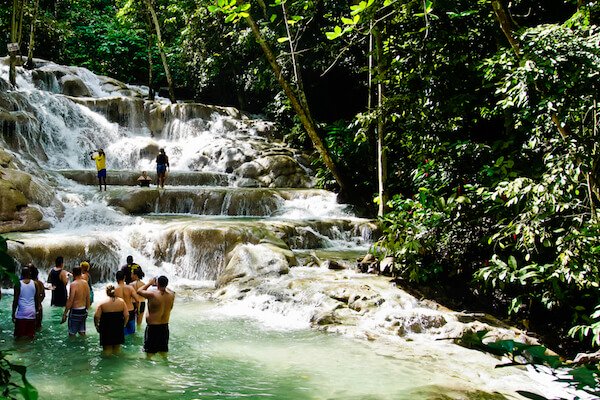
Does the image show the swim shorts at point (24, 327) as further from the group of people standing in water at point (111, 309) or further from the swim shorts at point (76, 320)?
the swim shorts at point (76, 320)

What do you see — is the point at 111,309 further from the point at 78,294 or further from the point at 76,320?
the point at 76,320

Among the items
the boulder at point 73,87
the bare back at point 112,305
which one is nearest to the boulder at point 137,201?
the bare back at point 112,305

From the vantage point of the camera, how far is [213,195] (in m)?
15.5

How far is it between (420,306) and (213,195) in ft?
27.7

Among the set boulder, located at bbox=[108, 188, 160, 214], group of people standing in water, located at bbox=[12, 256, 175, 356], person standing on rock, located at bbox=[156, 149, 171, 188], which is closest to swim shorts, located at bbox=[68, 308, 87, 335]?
group of people standing in water, located at bbox=[12, 256, 175, 356]

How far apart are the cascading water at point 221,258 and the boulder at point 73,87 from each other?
0.06 metres

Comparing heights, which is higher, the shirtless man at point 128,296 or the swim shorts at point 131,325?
the shirtless man at point 128,296

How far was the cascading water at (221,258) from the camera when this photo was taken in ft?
19.4

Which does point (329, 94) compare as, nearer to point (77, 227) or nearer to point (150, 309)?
point (77, 227)

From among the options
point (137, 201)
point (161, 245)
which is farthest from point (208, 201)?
point (161, 245)

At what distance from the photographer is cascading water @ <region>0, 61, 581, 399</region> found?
5898 mm

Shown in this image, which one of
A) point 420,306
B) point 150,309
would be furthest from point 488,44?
point 150,309

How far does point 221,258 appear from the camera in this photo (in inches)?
453

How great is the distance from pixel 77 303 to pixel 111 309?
0.90m
